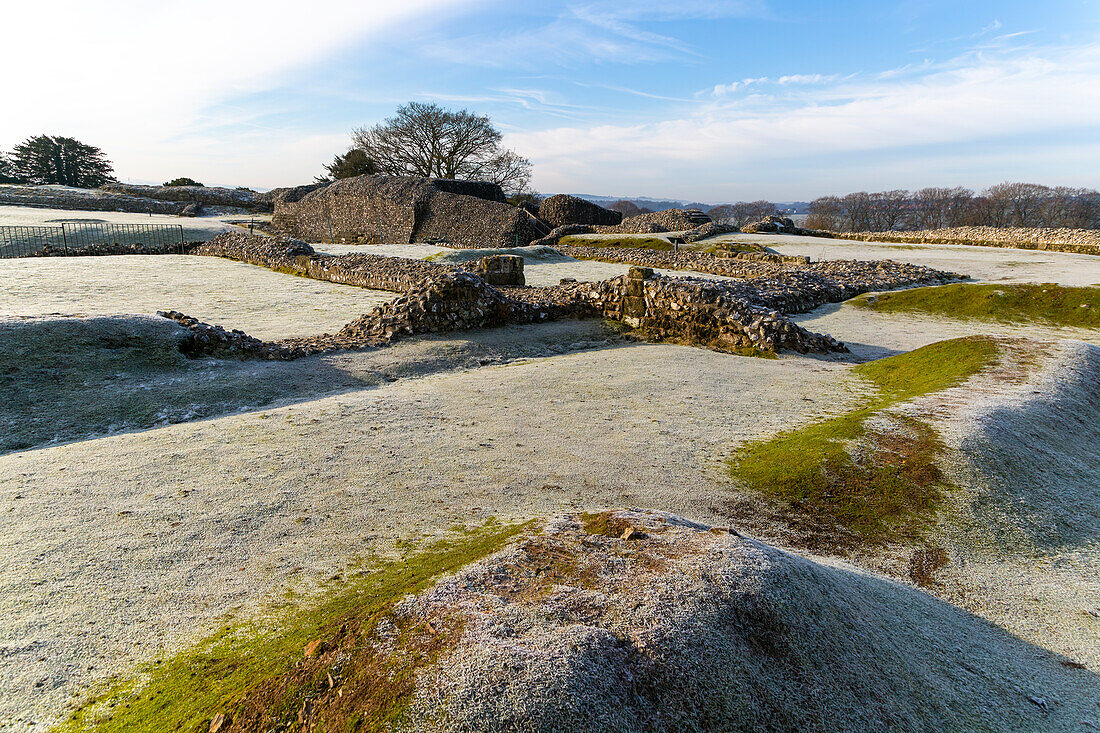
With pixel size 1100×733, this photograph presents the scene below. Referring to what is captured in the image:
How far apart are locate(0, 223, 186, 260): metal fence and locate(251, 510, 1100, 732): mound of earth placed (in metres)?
31.9

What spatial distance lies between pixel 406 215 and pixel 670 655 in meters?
37.8

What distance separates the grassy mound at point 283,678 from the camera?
2.36 m

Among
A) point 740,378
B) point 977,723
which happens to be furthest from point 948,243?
point 977,723

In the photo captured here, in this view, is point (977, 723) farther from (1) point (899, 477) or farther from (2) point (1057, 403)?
(2) point (1057, 403)

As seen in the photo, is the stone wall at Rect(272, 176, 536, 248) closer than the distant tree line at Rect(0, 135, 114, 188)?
Yes

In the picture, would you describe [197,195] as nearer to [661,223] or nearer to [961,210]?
[661,223]

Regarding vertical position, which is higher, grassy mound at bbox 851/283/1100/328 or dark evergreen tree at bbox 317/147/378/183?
dark evergreen tree at bbox 317/147/378/183

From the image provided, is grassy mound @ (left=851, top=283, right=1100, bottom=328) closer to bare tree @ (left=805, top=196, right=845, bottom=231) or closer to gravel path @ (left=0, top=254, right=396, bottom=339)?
gravel path @ (left=0, top=254, right=396, bottom=339)

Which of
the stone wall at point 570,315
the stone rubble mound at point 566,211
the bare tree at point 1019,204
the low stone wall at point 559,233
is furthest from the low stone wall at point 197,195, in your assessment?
the bare tree at point 1019,204

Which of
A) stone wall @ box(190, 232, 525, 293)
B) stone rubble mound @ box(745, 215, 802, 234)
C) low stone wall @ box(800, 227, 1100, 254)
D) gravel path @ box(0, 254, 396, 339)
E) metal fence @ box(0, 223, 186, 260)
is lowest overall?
gravel path @ box(0, 254, 396, 339)

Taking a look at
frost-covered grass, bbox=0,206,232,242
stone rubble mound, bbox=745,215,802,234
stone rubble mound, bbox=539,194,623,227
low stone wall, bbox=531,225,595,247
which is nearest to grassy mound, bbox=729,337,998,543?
low stone wall, bbox=531,225,595,247

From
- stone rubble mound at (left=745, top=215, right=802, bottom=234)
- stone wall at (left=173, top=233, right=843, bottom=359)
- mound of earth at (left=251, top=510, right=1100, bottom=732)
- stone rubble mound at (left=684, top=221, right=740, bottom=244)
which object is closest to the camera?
mound of earth at (left=251, top=510, right=1100, bottom=732)

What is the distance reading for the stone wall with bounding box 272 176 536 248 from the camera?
36.6 metres

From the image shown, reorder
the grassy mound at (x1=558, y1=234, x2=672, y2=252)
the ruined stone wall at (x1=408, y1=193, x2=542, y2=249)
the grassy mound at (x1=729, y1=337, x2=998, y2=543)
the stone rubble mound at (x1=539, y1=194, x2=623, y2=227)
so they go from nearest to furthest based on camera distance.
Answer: the grassy mound at (x1=729, y1=337, x2=998, y2=543) < the grassy mound at (x1=558, y1=234, x2=672, y2=252) < the ruined stone wall at (x1=408, y1=193, x2=542, y2=249) < the stone rubble mound at (x1=539, y1=194, x2=623, y2=227)
